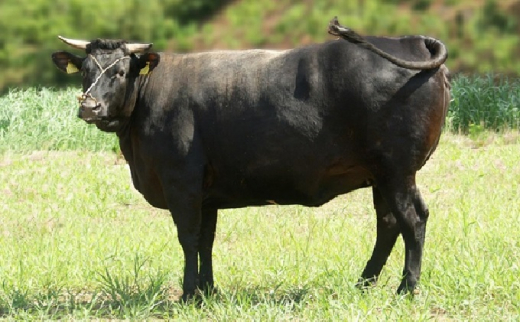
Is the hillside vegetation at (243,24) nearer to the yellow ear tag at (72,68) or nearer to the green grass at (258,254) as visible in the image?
the green grass at (258,254)

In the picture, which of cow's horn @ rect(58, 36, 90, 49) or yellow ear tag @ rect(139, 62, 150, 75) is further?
yellow ear tag @ rect(139, 62, 150, 75)

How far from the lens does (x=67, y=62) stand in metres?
4.49

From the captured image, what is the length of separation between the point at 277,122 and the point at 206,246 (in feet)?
3.38

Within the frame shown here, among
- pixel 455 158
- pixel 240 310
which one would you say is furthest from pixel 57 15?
pixel 455 158

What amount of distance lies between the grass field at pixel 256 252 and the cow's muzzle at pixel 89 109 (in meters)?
1.03

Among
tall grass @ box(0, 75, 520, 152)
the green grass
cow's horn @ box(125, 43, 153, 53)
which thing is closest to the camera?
the green grass

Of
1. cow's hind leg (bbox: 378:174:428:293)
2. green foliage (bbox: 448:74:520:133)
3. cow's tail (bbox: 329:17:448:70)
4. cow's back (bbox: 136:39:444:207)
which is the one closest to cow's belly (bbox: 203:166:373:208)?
cow's back (bbox: 136:39:444:207)

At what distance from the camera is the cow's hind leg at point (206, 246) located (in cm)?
485

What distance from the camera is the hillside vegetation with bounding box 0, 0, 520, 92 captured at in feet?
4.14

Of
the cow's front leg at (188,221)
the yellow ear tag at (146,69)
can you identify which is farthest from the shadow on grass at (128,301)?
the yellow ear tag at (146,69)

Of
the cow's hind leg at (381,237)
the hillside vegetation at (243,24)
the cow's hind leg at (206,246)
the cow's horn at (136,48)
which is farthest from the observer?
the cow's hind leg at (206,246)

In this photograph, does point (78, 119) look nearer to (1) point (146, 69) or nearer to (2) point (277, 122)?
(1) point (146, 69)

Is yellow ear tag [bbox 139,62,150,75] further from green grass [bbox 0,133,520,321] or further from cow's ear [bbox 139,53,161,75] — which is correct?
green grass [bbox 0,133,520,321]

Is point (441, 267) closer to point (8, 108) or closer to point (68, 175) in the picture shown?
point (68, 175)
